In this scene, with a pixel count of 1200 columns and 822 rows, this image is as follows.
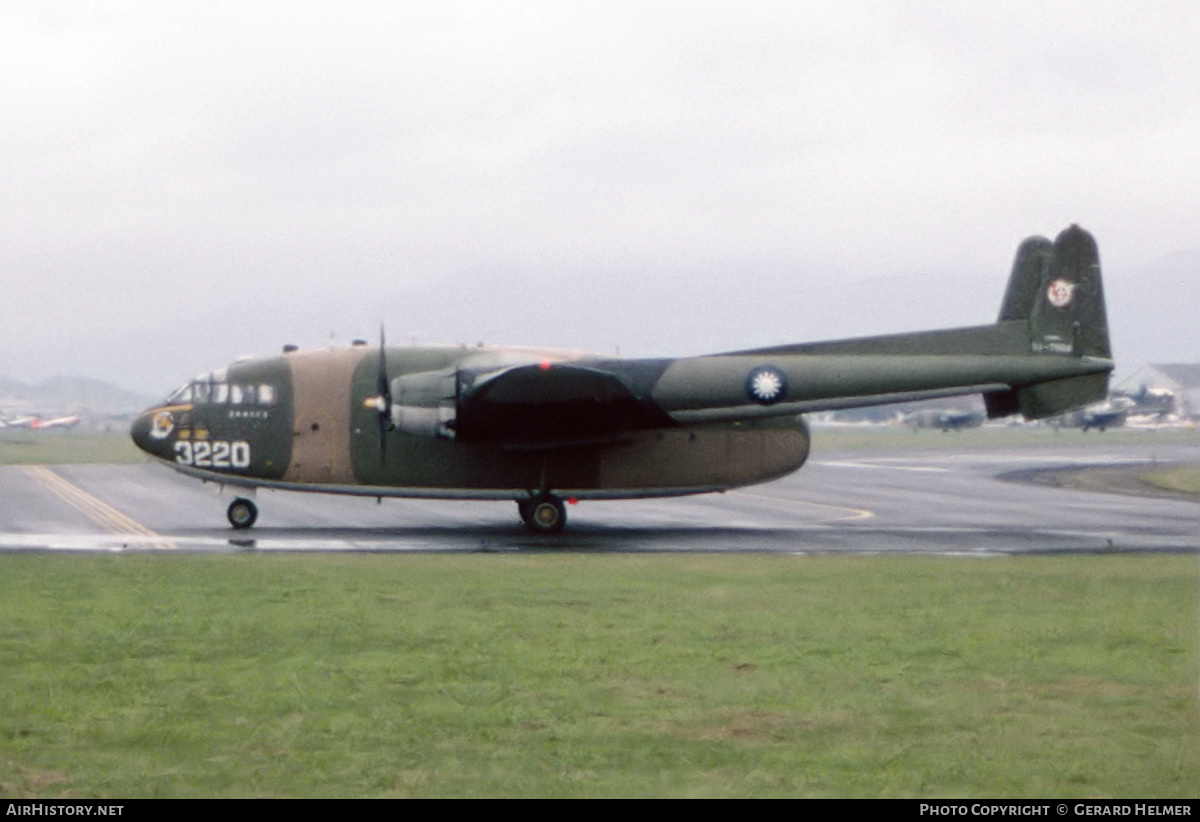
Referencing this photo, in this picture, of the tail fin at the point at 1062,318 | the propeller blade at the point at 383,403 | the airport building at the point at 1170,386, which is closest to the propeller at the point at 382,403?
the propeller blade at the point at 383,403

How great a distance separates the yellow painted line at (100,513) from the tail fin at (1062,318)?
17.5 metres

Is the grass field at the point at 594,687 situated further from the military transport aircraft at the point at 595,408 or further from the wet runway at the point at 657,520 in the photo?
the military transport aircraft at the point at 595,408

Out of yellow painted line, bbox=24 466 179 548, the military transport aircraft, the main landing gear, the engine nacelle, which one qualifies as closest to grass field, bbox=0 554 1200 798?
yellow painted line, bbox=24 466 179 548

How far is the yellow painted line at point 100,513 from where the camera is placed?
27161 millimetres

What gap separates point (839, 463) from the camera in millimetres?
67000

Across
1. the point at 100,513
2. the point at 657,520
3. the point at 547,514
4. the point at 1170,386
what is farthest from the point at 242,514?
the point at 1170,386

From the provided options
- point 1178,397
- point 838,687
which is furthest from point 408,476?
point 1178,397

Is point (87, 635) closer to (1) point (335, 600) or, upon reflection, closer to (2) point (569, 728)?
(1) point (335, 600)

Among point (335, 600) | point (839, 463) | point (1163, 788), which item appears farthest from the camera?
point (839, 463)

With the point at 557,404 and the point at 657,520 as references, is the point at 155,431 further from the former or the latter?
the point at 657,520

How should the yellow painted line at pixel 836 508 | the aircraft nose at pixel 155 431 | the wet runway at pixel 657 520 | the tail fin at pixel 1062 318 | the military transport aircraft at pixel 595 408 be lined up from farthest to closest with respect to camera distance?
the yellow painted line at pixel 836 508
the aircraft nose at pixel 155 431
the tail fin at pixel 1062 318
the military transport aircraft at pixel 595 408
the wet runway at pixel 657 520

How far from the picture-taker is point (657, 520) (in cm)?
3422

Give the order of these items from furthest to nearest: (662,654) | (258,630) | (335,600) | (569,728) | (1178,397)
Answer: (1178,397) < (335,600) < (258,630) < (662,654) < (569,728)
